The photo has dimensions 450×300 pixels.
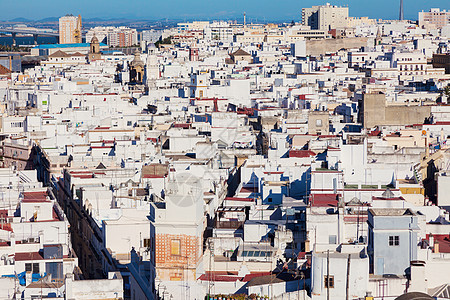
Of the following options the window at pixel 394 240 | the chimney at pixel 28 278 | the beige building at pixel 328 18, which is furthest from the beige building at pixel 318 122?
the beige building at pixel 328 18

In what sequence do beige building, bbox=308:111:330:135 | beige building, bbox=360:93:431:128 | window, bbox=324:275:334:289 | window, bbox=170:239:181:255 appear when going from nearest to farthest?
window, bbox=324:275:334:289
window, bbox=170:239:181:255
beige building, bbox=308:111:330:135
beige building, bbox=360:93:431:128

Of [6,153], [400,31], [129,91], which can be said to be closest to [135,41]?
[400,31]

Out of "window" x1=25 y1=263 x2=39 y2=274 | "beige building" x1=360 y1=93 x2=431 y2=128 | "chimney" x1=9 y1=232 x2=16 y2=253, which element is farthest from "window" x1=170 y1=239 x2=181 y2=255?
"beige building" x1=360 y1=93 x2=431 y2=128

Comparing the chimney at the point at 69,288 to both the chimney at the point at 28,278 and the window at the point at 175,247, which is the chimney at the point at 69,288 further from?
the chimney at the point at 28,278

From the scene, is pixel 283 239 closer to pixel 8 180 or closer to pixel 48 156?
pixel 8 180

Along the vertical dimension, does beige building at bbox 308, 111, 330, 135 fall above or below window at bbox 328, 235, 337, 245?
above

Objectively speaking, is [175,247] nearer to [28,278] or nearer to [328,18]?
[28,278]

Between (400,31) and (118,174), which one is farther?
(400,31)

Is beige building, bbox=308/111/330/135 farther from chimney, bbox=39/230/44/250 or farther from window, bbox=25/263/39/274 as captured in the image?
window, bbox=25/263/39/274

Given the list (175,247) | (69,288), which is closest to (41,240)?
(69,288)
